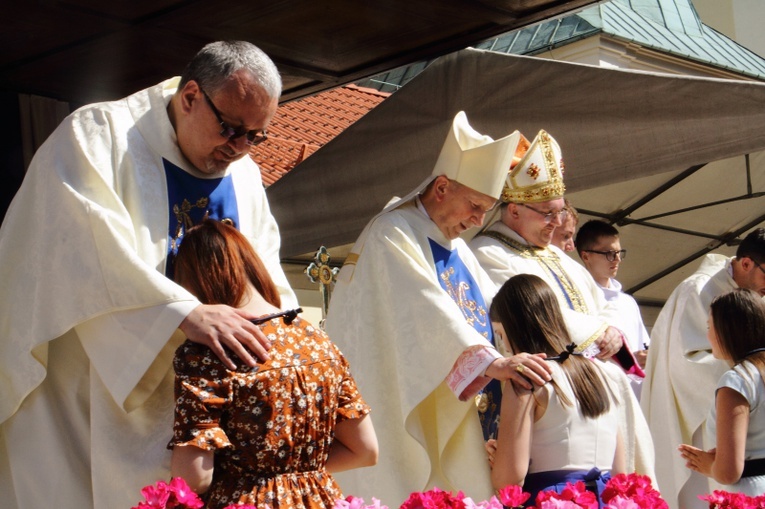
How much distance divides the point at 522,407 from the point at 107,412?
1.32m

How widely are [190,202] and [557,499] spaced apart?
1.60 m

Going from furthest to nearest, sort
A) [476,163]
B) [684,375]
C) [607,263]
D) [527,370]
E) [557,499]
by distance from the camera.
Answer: [607,263], [684,375], [476,163], [527,370], [557,499]

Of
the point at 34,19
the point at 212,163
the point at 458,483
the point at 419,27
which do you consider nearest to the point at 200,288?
the point at 212,163

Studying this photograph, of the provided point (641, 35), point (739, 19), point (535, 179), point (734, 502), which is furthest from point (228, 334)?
point (739, 19)

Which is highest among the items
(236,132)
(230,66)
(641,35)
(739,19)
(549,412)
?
(739,19)

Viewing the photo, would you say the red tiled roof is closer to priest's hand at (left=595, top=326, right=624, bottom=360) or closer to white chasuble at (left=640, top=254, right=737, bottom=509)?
white chasuble at (left=640, top=254, right=737, bottom=509)

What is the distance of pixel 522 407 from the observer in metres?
3.86

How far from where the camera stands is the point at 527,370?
3.83 meters

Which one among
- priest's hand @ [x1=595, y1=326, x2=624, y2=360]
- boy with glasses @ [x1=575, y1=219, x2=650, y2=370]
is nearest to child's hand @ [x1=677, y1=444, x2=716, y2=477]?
priest's hand @ [x1=595, y1=326, x2=624, y2=360]

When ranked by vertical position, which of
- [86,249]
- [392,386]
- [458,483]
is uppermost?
[86,249]

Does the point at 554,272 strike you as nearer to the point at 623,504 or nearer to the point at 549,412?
the point at 549,412

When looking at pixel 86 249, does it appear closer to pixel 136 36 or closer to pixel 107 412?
pixel 107 412

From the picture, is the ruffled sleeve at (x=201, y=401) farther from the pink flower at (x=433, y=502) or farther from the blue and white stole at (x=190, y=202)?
the blue and white stole at (x=190, y=202)

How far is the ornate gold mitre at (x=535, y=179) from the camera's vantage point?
17.7ft
